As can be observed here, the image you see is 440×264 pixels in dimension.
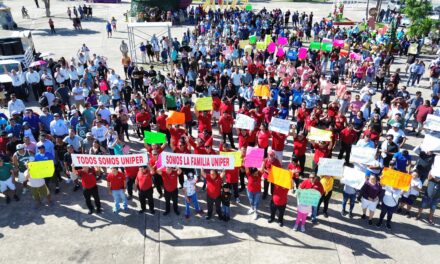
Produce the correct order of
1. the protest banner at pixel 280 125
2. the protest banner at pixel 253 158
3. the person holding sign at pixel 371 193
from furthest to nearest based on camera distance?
the protest banner at pixel 280 125 → the protest banner at pixel 253 158 → the person holding sign at pixel 371 193

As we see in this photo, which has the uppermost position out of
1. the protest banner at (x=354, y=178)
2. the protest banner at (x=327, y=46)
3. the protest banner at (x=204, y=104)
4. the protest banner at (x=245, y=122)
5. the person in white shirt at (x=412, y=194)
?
the protest banner at (x=327, y=46)

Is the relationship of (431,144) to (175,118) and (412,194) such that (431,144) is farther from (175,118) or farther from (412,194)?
(175,118)

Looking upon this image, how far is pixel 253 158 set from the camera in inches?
376

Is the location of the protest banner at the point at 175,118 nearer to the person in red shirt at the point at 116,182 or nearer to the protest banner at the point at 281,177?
the person in red shirt at the point at 116,182

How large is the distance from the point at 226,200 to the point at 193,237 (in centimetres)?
126

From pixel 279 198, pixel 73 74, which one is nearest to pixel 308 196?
pixel 279 198

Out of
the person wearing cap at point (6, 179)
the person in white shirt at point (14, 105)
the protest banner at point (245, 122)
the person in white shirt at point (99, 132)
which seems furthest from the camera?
the person in white shirt at point (14, 105)

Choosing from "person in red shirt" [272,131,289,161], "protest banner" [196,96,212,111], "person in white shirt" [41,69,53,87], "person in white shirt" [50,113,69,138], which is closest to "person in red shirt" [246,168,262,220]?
"person in red shirt" [272,131,289,161]

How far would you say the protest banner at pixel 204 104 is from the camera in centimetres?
1266

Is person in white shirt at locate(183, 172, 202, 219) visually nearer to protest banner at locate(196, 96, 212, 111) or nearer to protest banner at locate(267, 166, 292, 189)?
protest banner at locate(267, 166, 292, 189)

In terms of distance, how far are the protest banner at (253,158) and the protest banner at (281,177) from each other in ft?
1.85

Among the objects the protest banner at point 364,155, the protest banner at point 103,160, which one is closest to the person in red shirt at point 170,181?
the protest banner at point 103,160

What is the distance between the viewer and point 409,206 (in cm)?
972

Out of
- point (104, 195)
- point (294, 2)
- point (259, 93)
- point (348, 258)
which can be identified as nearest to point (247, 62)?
point (259, 93)
